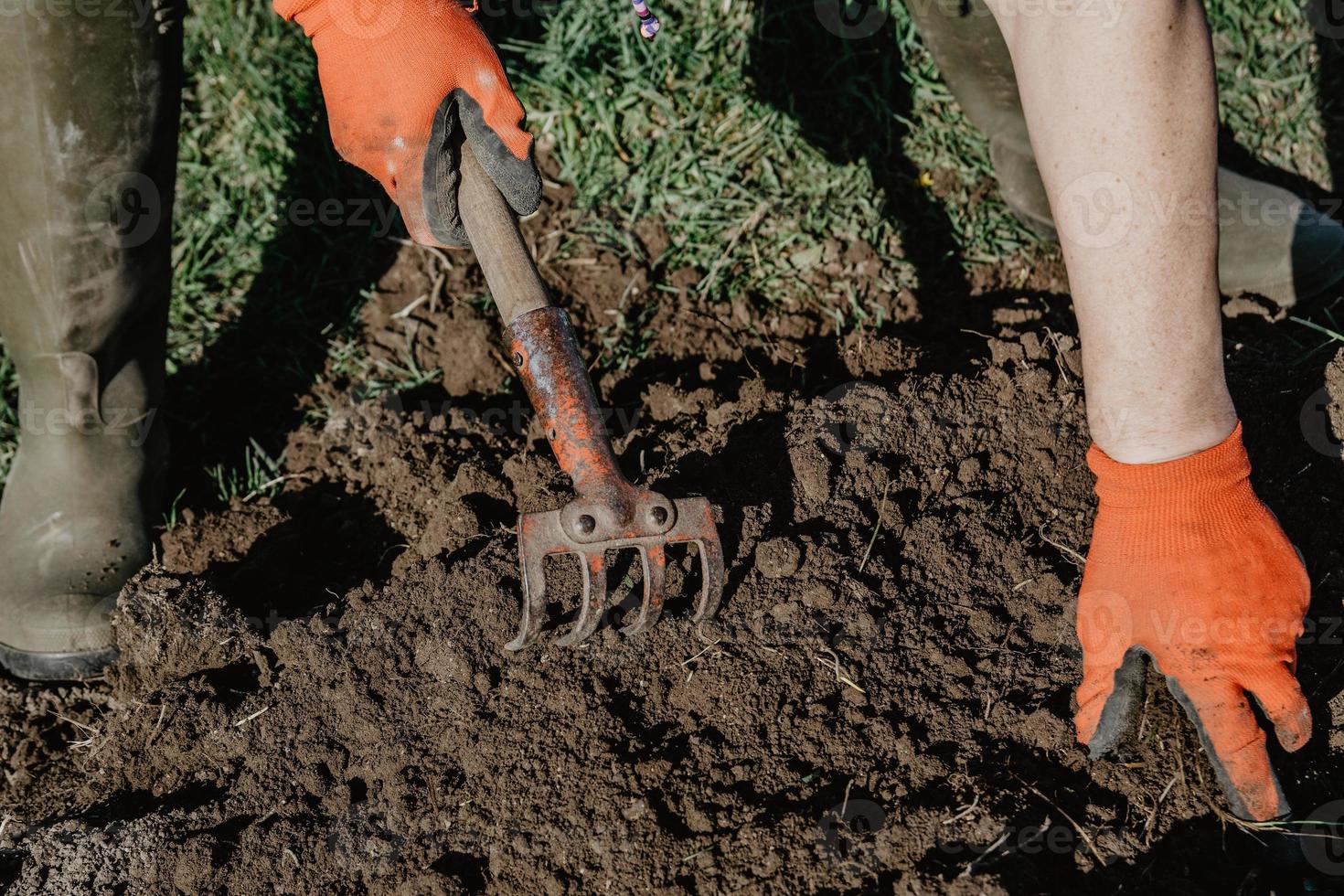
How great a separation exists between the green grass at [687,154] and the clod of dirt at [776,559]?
925 millimetres

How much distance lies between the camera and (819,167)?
2.96 meters

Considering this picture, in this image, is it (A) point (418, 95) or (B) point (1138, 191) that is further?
(A) point (418, 95)

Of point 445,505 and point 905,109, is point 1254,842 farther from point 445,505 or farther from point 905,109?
point 905,109

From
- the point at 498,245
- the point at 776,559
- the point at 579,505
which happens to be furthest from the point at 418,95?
the point at 776,559

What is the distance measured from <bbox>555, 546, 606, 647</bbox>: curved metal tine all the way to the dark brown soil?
132 millimetres

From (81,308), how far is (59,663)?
77 cm

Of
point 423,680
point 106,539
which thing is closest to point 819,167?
point 423,680

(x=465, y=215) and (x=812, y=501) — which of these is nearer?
(x=465, y=215)

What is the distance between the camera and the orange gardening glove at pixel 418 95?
1.85 meters

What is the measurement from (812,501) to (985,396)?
0.47 meters

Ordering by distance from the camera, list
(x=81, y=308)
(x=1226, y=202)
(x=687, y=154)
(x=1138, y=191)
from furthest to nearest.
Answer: (x=687, y=154), (x=1226, y=202), (x=81, y=308), (x=1138, y=191)

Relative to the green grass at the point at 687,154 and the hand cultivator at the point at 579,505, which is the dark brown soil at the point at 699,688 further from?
the green grass at the point at 687,154

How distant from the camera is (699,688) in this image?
1905 mm

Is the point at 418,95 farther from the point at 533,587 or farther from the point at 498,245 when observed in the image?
the point at 533,587
